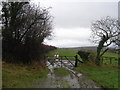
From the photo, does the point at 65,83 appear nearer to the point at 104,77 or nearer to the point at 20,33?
the point at 104,77

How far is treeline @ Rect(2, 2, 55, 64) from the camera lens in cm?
1628

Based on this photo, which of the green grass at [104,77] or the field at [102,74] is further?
the field at [102,74]

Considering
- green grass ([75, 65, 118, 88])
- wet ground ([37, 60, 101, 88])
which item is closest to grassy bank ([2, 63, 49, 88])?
wet ground ([37, 60, 101, 88])

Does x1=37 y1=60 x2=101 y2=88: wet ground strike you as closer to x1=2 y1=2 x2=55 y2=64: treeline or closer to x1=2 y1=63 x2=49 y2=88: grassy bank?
x1=2 y1=63 x2=49 y2=88: grassy bank

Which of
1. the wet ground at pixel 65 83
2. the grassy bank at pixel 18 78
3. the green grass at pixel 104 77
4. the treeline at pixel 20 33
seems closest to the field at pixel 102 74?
the green grass at pixel 104 77

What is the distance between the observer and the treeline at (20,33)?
16281 mm

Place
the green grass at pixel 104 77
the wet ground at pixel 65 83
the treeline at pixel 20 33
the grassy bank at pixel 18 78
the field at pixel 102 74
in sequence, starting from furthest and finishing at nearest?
the treeline at pixel 20 33, the field at pixel 102 74, the green grass at pixel 104 77, the wet ground at pixel 65 83, the grassy bank at pixel 18 78

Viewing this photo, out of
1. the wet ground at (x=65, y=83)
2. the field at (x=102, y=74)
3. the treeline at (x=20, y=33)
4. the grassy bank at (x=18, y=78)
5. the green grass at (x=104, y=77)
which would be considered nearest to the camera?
the grassy bank at (x=18, y=78)

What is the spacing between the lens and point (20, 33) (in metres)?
17.2

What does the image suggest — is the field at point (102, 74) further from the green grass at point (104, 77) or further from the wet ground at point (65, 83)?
the wet ground at point (65, 83)

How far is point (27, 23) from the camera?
683 inches

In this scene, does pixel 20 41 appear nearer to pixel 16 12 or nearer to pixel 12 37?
pixel 12 37


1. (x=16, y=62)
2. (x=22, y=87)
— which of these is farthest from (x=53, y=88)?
(x=16, y=62)

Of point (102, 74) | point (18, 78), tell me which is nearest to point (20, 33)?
point (18, 78)
